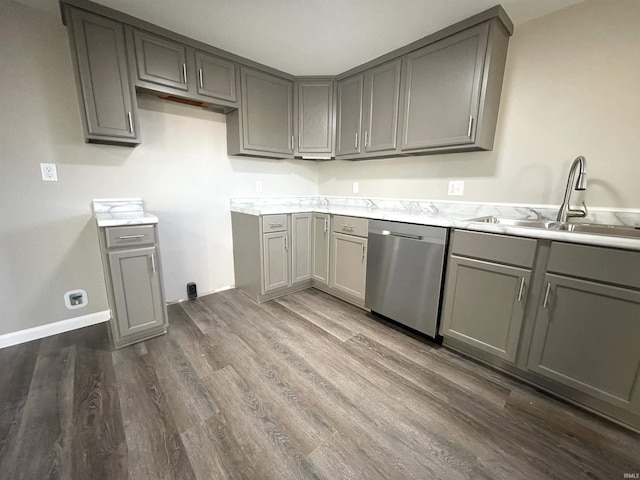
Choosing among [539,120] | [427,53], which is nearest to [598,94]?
[539,120]

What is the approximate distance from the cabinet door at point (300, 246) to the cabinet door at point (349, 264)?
0.32 meters

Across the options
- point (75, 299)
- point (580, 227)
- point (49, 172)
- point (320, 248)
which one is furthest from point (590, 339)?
point (49, 172)

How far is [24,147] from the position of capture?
180 cm

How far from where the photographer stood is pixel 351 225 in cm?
240

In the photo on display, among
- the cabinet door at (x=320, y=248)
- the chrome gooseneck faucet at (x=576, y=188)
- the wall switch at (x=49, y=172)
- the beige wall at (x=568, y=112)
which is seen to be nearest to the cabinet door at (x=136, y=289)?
the wall switch at (x=49, y=172)

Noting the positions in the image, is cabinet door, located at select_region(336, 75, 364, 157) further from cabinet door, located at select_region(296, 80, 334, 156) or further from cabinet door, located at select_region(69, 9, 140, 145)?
cabinet door, located at select_region(69, 9, 140, 145)

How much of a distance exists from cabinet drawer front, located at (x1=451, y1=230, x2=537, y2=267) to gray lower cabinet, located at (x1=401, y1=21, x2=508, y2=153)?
2.38 feet

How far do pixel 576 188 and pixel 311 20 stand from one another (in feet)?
6.74

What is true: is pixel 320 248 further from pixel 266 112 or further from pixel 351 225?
pixel 266 112

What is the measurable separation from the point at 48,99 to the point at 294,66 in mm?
1944

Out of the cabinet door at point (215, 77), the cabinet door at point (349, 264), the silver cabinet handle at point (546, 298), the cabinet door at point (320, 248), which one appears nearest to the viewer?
the silver cabinet handle at point (546, 298)

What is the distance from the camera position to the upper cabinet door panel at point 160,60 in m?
1.92

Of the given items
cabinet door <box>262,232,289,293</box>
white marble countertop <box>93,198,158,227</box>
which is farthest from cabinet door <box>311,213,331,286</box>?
white marble countertop <box>93,198,158,227</box>

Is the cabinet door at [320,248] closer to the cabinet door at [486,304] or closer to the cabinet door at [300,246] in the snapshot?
the cabinet door at [300,246]
